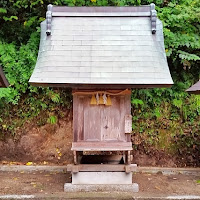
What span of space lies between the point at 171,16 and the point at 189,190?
5.81 metres

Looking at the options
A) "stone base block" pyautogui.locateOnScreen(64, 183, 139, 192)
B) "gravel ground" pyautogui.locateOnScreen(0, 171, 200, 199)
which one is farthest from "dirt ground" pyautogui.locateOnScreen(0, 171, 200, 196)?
"stone base block" pyautogui.locateOnScreen(64, 183, 139, 192)

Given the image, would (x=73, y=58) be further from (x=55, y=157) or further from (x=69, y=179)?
(x=55, y=157)

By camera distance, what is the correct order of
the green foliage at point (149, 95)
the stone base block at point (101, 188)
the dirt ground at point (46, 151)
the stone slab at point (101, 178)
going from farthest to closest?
the green foliage at point (149, 95), the dirt ground at point (46, 151), the stone slab at point (101, 178), the stone base block at point (101, 188)

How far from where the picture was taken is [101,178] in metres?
6.63

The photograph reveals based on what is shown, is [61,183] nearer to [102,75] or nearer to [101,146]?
[101,146]

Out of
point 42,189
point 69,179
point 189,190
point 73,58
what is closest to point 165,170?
point 189,190

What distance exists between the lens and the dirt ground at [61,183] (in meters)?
6.46

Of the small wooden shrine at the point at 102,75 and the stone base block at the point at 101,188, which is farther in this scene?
the stone base block at the point at 101,188

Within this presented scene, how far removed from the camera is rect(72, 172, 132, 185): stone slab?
6609 millimetres

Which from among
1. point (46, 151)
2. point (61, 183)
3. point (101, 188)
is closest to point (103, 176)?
point (101, 188)

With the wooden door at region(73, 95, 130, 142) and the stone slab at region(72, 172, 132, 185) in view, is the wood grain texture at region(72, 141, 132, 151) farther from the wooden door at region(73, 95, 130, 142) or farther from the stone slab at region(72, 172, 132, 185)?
the stone slab at region(72, 172, 132, 185)

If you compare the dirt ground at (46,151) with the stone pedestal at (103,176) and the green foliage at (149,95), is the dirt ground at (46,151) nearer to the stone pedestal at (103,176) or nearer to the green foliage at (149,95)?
the green foliage at (149,95)

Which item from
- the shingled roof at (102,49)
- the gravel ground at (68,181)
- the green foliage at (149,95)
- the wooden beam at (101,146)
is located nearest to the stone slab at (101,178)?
the gravel ground at (68,181)

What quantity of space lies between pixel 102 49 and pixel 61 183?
3.29 metres
